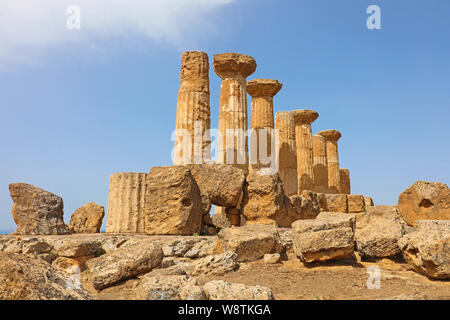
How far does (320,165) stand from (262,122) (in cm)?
765

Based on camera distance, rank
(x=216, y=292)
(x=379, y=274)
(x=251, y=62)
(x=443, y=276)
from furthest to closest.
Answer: (x=251, y=62)
(x=379, y=274)
(x=443, y=276)
(x=216, y=292)

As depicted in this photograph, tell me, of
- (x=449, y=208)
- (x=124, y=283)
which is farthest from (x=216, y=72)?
(x=124, y=283)

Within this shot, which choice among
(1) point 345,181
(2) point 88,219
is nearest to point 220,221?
(2) point 88,219

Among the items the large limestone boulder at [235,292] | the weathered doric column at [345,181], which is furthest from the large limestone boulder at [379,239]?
the weathered doric column at [345,181]

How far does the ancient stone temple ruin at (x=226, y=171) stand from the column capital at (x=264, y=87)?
0.04m

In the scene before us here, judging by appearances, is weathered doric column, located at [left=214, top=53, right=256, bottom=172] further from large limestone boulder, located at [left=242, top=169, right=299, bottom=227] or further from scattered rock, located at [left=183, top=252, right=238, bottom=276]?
scattered rock, located at [left=183, top=252, right=238, bottom=276]

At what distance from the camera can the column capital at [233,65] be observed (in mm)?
14234

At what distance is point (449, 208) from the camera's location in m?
9.14

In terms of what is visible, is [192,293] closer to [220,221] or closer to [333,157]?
[220,221]

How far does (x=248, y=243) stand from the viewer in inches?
264

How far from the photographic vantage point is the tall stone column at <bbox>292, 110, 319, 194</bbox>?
20797 mm

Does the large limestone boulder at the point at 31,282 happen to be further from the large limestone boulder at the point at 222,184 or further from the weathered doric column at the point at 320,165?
the weathered doric column at the point at 320,165
